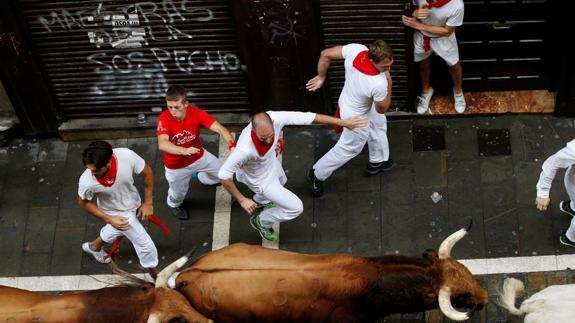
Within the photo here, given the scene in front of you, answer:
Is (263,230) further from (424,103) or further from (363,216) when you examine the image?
(424,103)

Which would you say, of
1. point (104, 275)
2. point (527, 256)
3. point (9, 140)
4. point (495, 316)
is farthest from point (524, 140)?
point (9, 140)

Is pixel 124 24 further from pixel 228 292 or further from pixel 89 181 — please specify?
pixel 228 292

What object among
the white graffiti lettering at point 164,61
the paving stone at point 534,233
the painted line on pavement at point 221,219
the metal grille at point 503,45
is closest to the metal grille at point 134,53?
the white graffiti lettering at point 164,61

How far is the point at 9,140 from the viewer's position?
1281 cm

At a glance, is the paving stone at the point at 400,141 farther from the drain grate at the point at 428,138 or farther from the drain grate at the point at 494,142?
the drain grate at the point at 494,142

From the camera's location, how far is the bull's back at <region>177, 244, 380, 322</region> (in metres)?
9.34

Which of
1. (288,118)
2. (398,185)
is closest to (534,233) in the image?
(398,185)

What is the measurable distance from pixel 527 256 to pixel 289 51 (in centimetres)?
365

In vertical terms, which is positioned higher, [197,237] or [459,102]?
[459,102]

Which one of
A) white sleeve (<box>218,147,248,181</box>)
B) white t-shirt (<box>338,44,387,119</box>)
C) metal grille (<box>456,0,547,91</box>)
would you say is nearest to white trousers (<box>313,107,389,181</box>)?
white t-shirt (<box>338,44,387,119</box>)

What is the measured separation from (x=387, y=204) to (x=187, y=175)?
7.99 feet

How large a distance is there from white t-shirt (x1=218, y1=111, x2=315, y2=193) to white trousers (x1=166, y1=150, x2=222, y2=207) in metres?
0.49

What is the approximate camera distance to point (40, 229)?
1191 centimetres

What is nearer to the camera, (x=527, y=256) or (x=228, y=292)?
(x=228, y=292)
